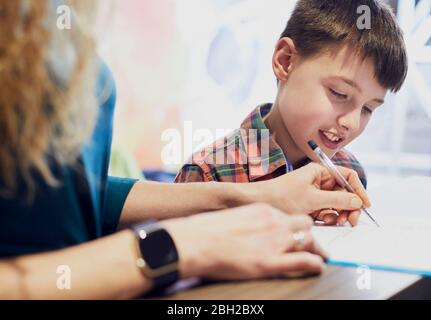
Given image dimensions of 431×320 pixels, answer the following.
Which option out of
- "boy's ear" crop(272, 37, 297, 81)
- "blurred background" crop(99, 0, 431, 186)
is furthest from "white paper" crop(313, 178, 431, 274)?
"blurred background" crop(99, 0, 431, 186)

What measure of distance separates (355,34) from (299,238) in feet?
2.06

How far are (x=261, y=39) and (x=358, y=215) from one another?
1944 millimetres

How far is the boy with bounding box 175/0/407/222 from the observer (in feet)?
3.35

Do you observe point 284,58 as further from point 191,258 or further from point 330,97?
point 191,258

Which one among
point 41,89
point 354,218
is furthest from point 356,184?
point 41,89

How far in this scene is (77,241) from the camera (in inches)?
20.0

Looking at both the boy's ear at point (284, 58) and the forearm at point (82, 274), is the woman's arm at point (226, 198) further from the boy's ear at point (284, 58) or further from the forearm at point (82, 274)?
the boy's ear at point (284, 58)

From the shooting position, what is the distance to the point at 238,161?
106cm

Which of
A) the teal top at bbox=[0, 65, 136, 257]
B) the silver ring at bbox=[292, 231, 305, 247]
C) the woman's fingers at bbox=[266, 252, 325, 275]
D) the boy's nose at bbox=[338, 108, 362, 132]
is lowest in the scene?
the woman's fingers at bbox=[266, 252, 325, 275]

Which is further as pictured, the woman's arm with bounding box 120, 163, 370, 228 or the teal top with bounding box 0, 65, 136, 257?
the woman's arm with bounding box 120, 163, 370, 228

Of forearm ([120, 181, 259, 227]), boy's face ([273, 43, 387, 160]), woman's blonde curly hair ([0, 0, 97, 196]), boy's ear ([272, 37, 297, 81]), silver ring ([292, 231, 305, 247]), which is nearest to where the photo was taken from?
woman's blonde curly hair ([0, 0, 97, 196])

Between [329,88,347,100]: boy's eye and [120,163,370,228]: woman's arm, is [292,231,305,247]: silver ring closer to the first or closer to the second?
[120,163,370,228]: woman's arm

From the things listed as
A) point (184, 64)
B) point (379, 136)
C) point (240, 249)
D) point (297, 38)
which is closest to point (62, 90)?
point (240, 249)
